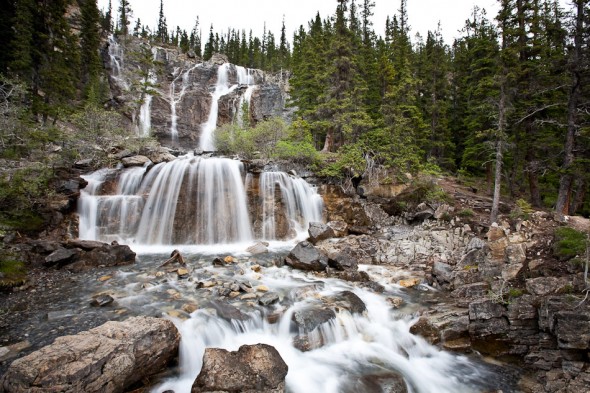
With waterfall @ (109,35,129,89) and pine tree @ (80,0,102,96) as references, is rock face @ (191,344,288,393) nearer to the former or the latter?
pine tree @ (80,0,102,96)

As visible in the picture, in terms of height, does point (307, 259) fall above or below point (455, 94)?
below

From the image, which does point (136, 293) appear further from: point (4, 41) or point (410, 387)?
point (4, 41)

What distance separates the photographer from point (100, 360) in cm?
432

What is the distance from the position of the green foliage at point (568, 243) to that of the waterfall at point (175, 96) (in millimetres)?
36172

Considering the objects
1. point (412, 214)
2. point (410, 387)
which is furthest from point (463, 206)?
point (410, 387)

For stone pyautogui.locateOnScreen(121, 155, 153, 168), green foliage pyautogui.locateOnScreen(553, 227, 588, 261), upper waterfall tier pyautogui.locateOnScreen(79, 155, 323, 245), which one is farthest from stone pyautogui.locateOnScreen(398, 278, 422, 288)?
stone pyautogui.locateOnScreen(121, 155, 153, 168)

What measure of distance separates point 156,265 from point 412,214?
1323 cm

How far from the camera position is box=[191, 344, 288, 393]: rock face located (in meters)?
4.48

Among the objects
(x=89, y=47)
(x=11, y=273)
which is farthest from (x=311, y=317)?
(x=89, y=47)

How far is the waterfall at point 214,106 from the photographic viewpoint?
3556cm

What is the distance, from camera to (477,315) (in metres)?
6.97

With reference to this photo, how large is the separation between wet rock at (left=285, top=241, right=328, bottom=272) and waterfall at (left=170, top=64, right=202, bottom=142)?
97.2 ft

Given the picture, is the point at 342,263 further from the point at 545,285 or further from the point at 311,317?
the point at 545,285

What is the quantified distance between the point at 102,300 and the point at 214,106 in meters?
35.8
